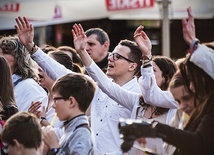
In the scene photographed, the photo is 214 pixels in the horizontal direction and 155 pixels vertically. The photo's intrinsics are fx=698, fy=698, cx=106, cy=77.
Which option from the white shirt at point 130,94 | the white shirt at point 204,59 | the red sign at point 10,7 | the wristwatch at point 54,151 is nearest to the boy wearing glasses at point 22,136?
the wristwatch at point 54,151

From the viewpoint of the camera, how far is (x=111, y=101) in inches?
257

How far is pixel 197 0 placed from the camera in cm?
1216

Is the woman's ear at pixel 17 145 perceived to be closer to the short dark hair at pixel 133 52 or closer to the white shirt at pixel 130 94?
the white shirt at pixel 130 94

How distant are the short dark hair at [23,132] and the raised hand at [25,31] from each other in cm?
144

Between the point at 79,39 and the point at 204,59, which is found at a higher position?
the point at 204,59

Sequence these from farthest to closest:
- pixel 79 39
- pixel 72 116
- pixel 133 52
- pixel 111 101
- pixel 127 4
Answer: pixel 127 4, pixel 133 52, pixel 111 101, pixel 79 39, pixel 72 116

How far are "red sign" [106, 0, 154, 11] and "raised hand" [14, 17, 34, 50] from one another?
6.31 meters

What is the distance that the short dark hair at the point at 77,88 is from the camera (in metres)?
5.01

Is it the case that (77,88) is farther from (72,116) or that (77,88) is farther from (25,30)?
(25,30)

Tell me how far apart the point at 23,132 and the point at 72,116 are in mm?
437

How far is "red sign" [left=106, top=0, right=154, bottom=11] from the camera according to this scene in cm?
1225

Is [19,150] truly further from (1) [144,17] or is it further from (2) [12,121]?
(1) [144,17]

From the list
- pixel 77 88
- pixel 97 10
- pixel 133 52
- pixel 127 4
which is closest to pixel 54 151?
pixel 77 88

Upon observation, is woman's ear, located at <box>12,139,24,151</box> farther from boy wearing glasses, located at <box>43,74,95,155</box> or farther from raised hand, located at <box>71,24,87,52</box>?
raised hand, located at <box>71,24,87,52</box>
